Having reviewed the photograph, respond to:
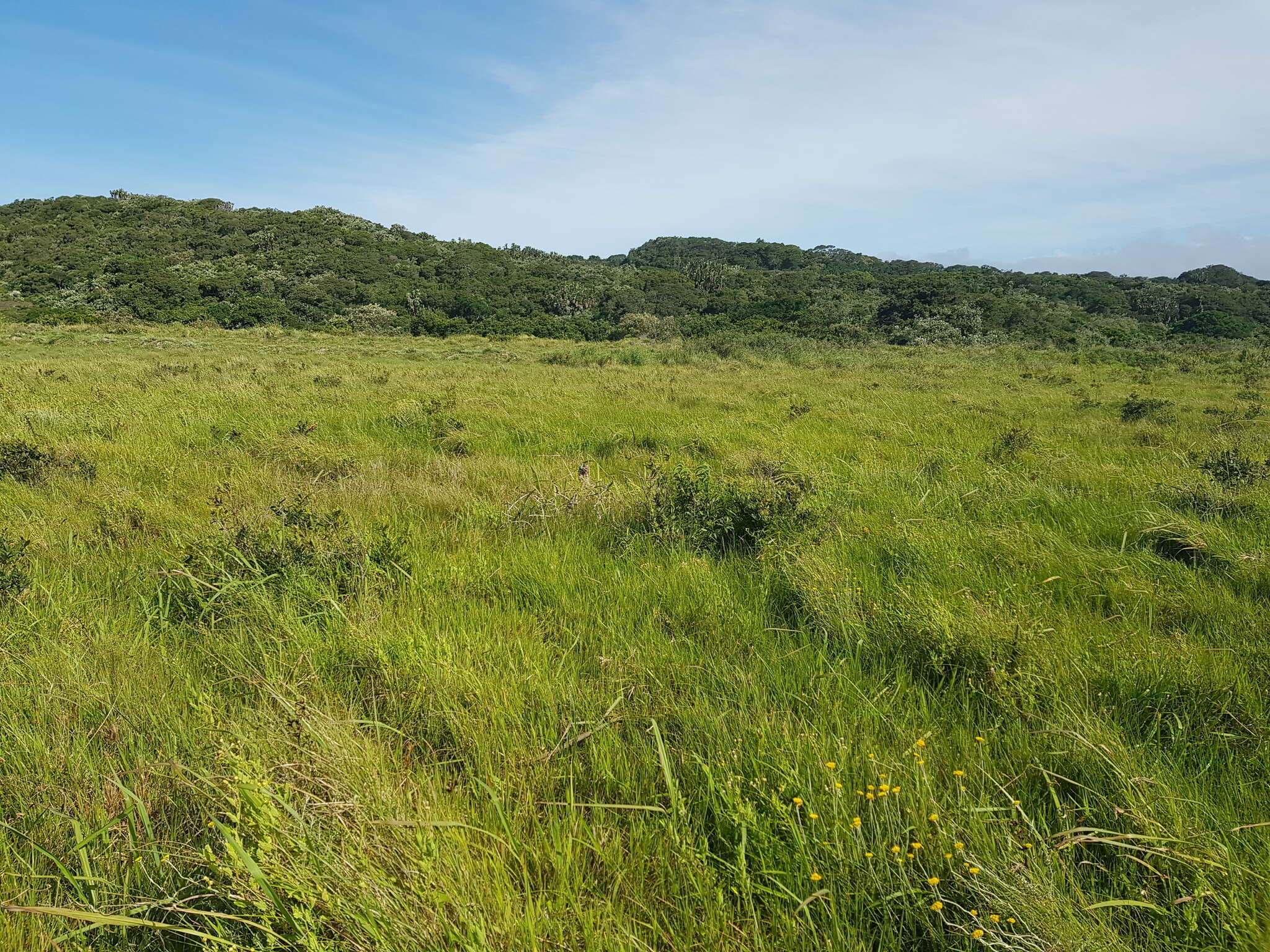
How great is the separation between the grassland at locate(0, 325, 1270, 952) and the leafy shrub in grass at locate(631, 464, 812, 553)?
0.03m

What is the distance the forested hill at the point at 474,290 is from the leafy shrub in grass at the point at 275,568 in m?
41.2

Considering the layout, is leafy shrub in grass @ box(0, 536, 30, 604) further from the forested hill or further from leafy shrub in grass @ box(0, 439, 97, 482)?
the forested hill

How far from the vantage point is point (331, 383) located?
13875 mm

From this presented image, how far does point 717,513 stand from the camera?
4246mm

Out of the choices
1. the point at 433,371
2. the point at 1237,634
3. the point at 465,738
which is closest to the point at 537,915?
the point at 465,738

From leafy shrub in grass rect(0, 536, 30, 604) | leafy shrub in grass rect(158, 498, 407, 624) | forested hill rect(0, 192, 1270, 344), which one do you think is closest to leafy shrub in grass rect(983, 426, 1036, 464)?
leafy shrub in grass rect(158, 498, 407, 624)

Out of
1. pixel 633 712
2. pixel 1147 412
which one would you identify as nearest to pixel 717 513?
pixel 633 712

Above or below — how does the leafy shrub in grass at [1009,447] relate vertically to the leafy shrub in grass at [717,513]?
above

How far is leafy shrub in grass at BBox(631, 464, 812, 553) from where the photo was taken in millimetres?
4027

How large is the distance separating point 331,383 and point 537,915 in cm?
1436

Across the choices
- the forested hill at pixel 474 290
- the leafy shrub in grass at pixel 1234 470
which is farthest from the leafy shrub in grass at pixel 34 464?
the forested hill at pixel 474 290

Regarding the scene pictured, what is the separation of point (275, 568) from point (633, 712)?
7.42 feet

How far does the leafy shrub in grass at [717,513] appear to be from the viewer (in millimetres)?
4027

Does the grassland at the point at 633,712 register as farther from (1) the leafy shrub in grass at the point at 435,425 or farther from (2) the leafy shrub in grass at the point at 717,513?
(1) the leafy shrub in grass at the point at 435,425
